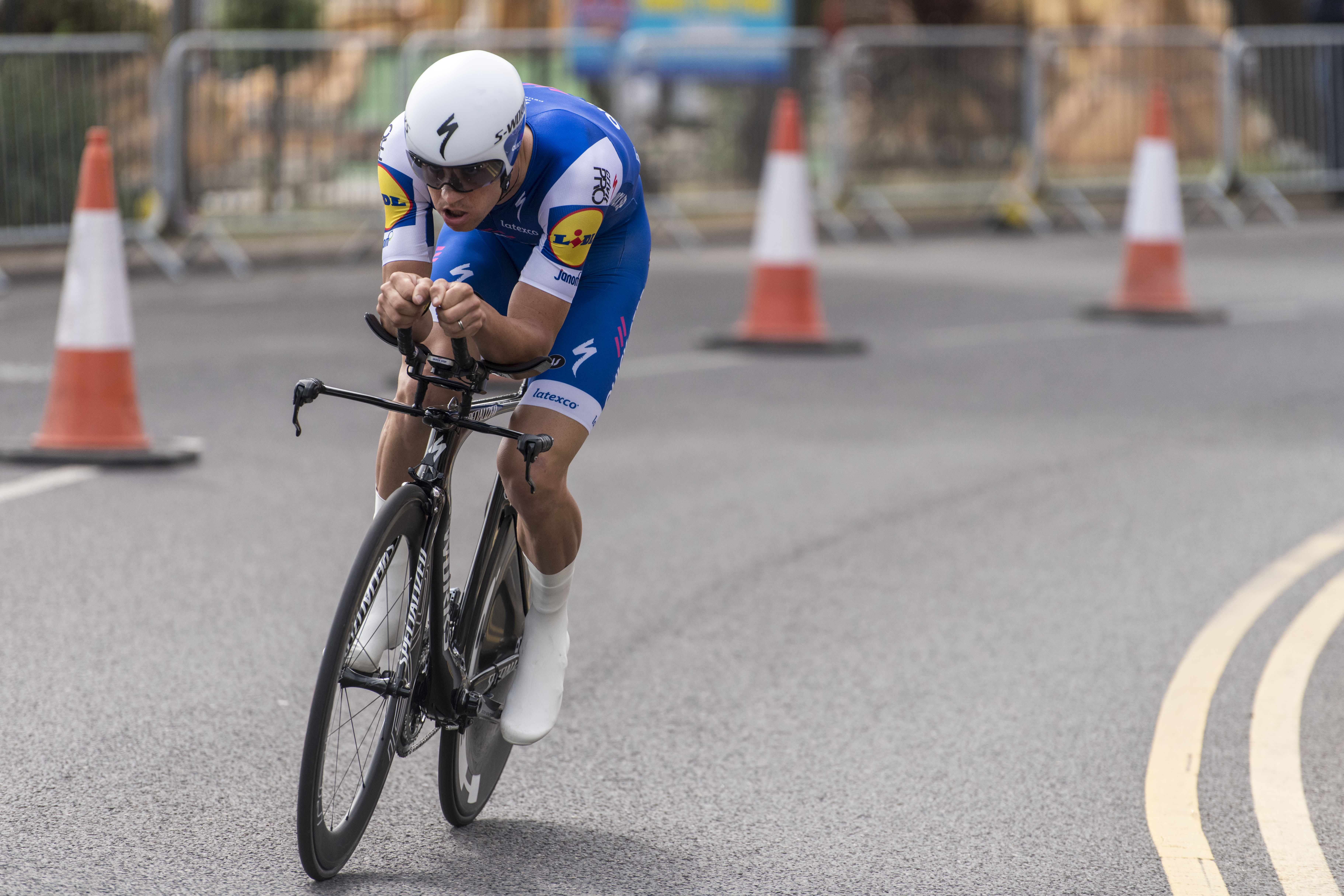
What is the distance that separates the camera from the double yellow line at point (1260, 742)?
3947 mm

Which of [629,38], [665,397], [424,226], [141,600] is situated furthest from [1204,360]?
[629,38]

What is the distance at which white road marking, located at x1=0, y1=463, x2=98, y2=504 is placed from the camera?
7012mm

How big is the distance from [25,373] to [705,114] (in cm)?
1121

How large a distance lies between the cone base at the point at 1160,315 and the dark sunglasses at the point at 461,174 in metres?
9.87

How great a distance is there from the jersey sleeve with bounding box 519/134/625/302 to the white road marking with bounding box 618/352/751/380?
624 cm

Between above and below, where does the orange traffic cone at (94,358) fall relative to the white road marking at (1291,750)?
above

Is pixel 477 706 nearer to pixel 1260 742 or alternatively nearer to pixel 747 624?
pixel 747 624

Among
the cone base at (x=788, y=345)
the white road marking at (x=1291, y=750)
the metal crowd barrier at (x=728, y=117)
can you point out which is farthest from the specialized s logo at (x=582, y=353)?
the metal crowd barrier at (x=728, y=117)

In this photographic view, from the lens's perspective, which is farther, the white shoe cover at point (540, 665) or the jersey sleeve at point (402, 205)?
the white shoe cover at point (540, 665)

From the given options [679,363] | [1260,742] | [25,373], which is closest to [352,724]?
[1260,742]

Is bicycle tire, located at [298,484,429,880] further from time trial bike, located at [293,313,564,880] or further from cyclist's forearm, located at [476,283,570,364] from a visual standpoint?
cyclist's forearm, located at [476,283,570,364]

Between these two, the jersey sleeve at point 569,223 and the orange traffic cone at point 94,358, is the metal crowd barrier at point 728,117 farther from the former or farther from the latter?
the jersey sleeve at point 569,223

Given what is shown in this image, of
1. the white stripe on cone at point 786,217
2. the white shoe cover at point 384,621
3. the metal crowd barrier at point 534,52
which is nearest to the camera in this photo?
the white shoe cover at point 384,621

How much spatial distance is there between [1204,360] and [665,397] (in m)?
3.64
